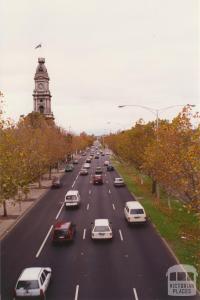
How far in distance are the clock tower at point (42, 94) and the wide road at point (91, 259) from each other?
89.8 metres

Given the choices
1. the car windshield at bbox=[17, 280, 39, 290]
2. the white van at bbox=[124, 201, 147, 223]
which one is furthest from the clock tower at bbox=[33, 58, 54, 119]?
the car windshield at bbox=[17, 280, 39, 290]

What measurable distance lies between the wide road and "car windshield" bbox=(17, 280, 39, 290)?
956mm

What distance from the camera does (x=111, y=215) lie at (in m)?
35.2

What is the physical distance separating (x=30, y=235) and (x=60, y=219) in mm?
5499

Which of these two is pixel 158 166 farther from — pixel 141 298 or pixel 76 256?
pixel 141 298

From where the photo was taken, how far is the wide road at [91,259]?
61.1ft

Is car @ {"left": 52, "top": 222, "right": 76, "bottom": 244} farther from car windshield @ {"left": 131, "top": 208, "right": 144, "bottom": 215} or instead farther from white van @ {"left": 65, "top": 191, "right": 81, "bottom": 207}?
white van @ {"left": 65, "top": 191, "right": 81, "bottom": 207}

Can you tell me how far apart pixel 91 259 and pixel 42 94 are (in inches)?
4133

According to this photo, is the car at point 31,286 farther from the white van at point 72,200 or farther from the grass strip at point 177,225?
the white van at point 72,200

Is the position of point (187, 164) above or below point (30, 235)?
above

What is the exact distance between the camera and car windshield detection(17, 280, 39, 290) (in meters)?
17.6

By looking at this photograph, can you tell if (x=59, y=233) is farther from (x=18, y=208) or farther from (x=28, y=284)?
(x=18, y=208)

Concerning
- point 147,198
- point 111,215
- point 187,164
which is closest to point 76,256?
point 187,164

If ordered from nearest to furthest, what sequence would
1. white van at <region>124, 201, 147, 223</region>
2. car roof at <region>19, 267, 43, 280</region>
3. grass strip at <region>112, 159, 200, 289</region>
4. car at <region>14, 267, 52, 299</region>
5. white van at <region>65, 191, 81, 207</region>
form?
car at <region>14, 267, 52, 299</region>
car roof at <region>19, 267, 43, 280</region>
grass strip at <region>112, 159, 200, 289</region>
white van at <region>124, 201, 147, 223</region>
white van at <region>65, 191, 81, 207</region>
